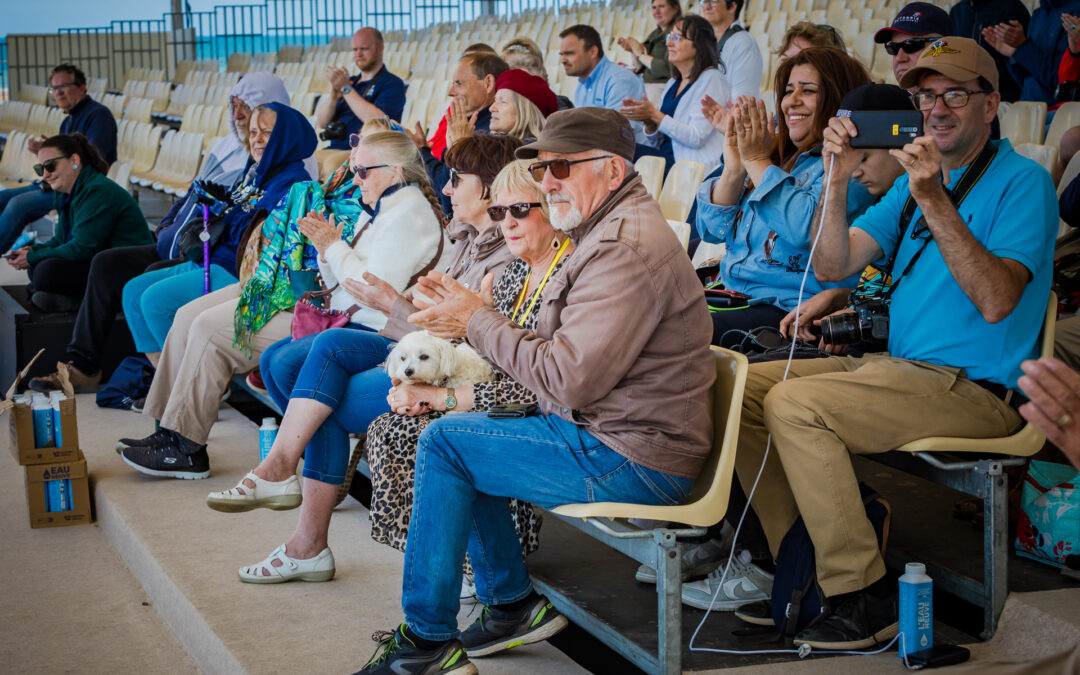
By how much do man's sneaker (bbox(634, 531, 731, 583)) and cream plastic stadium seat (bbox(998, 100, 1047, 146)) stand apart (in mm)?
2530

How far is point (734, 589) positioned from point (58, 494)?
250 cm

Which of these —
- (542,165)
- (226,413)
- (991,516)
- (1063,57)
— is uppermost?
(1063,57)

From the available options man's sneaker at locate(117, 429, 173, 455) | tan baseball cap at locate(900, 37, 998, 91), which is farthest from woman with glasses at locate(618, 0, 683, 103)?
tan baseball cap at locate(900, 37, 998, 91)

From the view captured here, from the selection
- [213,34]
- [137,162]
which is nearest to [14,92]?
[213,34]

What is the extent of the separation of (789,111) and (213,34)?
63.0 ft

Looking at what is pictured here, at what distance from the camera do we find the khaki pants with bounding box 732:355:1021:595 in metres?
2.23

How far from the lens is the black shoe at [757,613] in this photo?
7.84 feet

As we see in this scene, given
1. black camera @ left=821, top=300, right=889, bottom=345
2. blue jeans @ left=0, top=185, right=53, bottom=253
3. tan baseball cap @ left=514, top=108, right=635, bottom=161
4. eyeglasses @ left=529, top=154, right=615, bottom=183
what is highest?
tan baseball cap @ left=514, top=108, right=635, bottom=161

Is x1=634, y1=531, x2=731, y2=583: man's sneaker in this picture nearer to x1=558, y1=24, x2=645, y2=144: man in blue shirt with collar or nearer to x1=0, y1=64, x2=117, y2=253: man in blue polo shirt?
x1=558, y1=24, x2=645, y2=144: man in blue shirt with collar

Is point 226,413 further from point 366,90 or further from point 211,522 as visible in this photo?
point 366,90

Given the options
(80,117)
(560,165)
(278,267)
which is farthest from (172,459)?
(80,117)

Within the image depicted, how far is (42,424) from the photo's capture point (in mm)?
3744

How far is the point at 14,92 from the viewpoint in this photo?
20.6m

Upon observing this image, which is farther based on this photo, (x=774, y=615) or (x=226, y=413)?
(x=226, y=413)
